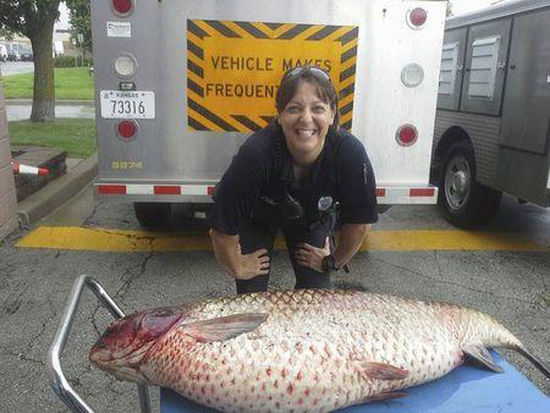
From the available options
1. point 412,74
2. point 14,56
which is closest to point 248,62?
point 412,74

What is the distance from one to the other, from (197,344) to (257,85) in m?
2.87

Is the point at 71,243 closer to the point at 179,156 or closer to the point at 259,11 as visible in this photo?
the point at 179,156

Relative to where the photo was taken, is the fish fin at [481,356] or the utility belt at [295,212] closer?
the fish fin at [481,356]

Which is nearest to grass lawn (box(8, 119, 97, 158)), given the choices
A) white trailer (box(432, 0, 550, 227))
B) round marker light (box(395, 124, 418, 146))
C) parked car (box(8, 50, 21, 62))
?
white trailer (box(432, 0, 550, 227))

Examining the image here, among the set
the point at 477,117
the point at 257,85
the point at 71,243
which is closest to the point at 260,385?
the point at 257,85

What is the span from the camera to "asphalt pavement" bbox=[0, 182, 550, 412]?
329 cm

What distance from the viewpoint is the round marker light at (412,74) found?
444 centimetres

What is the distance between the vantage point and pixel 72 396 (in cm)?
155

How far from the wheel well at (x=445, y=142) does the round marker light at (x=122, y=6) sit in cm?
400

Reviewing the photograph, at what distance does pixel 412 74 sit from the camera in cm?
445

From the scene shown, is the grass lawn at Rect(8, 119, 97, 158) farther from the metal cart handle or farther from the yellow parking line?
the metal cart handle

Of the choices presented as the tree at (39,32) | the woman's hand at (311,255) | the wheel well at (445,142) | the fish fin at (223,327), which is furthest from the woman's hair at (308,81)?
the tree at (39,32)

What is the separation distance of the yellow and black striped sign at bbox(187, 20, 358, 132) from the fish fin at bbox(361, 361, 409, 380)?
2.88 meters

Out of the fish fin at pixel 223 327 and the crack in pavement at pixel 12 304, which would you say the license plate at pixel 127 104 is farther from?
the fish fin at pixel 223 327
